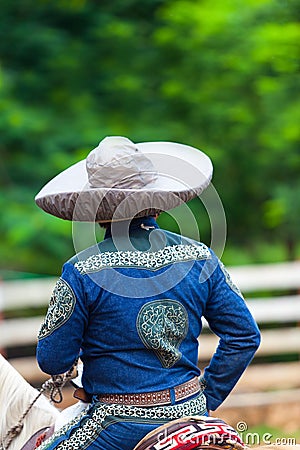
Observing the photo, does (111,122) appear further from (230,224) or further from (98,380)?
(98,380)

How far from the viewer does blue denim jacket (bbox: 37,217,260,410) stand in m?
2.21

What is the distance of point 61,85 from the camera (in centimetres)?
793

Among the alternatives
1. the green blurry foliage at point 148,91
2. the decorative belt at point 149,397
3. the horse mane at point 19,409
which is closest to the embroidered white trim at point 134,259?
the decorative belt at point 149,397

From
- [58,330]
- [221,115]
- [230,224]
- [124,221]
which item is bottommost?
[230,224]

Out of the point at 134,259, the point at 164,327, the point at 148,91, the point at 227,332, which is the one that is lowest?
the point at 148,91

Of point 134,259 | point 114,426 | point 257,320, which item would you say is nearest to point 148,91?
point 257,320

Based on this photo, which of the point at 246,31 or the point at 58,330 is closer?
the point at 58,330

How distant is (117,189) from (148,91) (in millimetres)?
5989

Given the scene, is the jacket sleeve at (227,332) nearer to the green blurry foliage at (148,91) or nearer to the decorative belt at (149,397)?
the decorative belt at (149,397)

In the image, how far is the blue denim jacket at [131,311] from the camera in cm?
221

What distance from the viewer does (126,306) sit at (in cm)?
221

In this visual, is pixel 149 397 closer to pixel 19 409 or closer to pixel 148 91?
pixel 19 409

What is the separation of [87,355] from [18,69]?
234 inches

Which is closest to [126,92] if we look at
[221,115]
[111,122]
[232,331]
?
[111,122]
